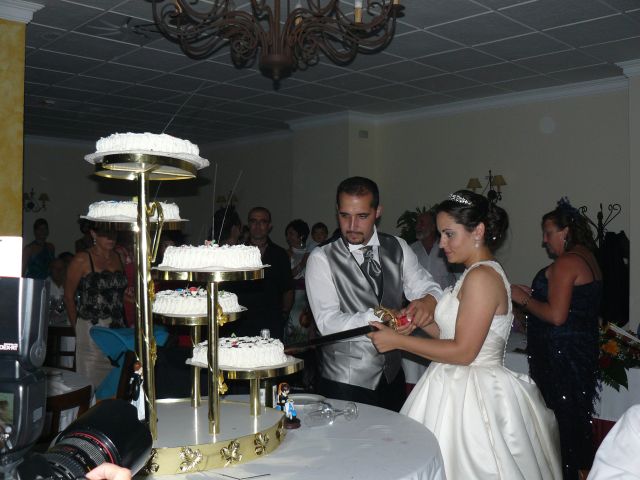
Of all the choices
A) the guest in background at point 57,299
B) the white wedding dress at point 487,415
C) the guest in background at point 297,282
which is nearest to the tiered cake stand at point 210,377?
the white wedding dress at point 487,415

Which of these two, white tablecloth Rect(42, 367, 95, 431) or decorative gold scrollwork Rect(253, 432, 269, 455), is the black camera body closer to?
decorative gold scrollwork Rect(253, 432, 269, 455)

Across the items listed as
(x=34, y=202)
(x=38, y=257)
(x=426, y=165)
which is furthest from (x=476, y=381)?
(x=34, y=202)

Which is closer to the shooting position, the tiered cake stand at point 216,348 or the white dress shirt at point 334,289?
the tiered cake stand at point 216,348

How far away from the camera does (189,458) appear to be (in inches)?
69.4

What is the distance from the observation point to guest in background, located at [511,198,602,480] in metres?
4.08

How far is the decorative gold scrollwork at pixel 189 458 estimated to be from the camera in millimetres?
1758

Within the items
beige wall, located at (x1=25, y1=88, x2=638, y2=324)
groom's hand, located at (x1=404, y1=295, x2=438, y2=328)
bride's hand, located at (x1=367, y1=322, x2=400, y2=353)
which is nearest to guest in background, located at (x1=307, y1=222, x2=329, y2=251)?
beige wall, located at (x1=25, y1=88, x2=638, y2=324)

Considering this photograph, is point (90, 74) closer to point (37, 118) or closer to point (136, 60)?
point (136, 60)

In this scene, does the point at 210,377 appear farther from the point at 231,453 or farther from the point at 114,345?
A: the point at 114,345

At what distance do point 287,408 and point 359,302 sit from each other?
934 mm

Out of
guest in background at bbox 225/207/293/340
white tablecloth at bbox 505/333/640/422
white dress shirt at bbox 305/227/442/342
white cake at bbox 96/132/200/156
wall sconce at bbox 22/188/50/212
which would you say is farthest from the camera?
wall sconce at bbox 22/188/50/212

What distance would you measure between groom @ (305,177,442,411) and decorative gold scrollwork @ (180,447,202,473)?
1.16 metres

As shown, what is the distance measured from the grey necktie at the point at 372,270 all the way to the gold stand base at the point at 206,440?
3.42 ft

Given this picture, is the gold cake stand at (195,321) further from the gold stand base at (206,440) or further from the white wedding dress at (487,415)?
the white wedding dress at (487,415)
